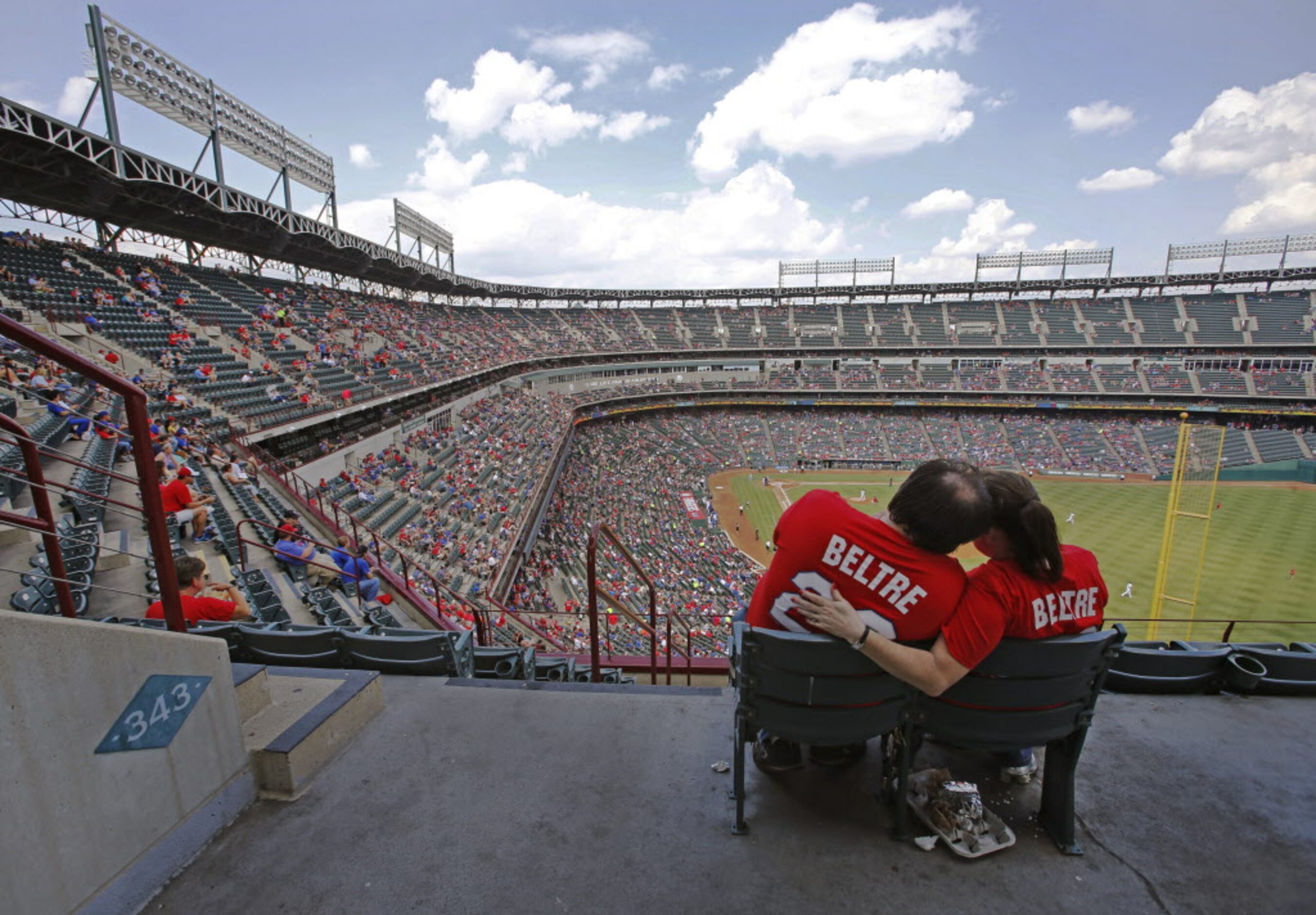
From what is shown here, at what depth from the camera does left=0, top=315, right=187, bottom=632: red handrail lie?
2.21 metres

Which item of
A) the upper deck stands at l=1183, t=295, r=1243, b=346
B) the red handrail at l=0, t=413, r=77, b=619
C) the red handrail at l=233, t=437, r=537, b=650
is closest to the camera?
the red handrail at l=0, t=413, r=77, b=619

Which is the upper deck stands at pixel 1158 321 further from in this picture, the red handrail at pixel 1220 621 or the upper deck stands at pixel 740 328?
the red handrail at pixel 1220 621

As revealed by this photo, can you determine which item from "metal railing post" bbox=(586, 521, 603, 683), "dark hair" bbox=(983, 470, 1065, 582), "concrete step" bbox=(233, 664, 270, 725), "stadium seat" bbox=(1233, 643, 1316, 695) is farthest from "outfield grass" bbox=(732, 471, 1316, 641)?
"concrete step" bbox=(233, 664, 270, 725)

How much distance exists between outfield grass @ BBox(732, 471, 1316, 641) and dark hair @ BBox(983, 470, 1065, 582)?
19039mm

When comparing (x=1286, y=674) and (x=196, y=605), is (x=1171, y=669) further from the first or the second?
(x=196, y=605)

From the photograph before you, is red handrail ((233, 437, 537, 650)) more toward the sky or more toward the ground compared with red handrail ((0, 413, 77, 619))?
more toward the ground

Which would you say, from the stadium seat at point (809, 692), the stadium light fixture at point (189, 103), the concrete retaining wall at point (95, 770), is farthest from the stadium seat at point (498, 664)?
the stadium light fixture at point (189, 103)

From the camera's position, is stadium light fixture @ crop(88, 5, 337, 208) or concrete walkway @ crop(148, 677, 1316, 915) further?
stadium light fixture @ crop(88, 5, 337, 208)

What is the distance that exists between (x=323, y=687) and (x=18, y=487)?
7062 mm

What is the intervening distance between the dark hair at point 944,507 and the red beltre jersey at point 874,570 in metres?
0.06

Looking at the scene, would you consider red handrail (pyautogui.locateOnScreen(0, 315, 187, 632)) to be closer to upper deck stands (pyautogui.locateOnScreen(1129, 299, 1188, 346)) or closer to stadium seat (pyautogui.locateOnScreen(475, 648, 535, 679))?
stadium seat (pyautogui.locateOnScreen(475, 648, 535, 679))

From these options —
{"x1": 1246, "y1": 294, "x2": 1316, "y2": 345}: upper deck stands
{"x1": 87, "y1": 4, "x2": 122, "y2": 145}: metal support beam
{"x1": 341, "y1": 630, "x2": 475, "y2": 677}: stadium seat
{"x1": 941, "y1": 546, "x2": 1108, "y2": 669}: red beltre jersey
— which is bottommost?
{"x1": 341, "y1": 630, "x2": 475, "y2": 677}: stadium seat

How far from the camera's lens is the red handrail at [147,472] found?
2.21 meters

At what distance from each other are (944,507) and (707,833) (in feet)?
5.50
